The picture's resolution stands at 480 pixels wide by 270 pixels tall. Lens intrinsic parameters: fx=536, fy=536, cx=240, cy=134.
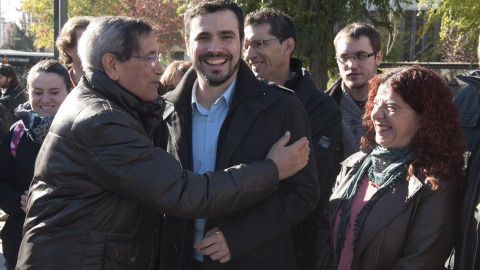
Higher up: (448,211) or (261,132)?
(261,132)

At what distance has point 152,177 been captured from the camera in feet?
7.64

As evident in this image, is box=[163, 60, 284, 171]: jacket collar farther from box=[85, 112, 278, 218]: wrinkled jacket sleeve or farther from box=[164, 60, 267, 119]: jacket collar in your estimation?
box=[85, 112, 278, 218]: wrinkled jacket sleeve

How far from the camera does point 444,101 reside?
271cm

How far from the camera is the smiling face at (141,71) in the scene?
2.57 m

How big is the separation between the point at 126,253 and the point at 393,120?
147 cm

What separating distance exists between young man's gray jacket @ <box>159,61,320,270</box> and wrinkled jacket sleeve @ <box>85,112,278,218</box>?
0.17 meters

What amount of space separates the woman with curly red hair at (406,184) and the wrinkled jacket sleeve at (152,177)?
676 mm

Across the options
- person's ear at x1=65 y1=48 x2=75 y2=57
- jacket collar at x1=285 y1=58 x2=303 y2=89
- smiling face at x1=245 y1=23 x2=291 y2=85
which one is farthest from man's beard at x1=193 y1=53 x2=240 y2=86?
person's ear at x1=65 y1=48 x2=75 y2=57

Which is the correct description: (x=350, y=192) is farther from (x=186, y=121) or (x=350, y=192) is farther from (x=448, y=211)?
(x=186, y=121)

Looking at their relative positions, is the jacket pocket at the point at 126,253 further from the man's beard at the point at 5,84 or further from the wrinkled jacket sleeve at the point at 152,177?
the man's beard at the point at 5,84

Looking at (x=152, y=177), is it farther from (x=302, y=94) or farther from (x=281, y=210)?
(x=302, y=94)

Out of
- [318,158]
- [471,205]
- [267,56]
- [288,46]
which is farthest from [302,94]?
[471,205]

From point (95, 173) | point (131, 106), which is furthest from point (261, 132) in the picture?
point (95, 173)

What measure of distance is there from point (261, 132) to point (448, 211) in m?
0.98
